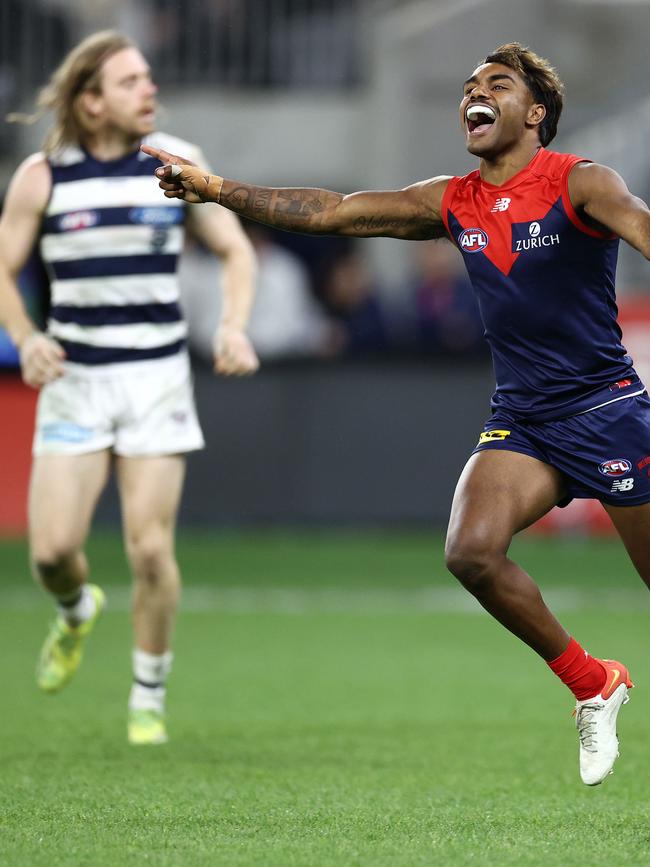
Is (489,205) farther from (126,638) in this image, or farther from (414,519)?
(414,519)

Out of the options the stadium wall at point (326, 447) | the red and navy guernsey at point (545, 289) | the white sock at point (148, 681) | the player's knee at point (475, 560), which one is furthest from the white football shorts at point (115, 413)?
the stadium wall at point (326, 447)

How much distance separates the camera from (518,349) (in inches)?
216

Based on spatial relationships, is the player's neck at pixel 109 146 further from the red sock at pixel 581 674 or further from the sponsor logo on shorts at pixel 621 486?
the red sock at pixel 581 674

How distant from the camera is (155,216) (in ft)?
23.2

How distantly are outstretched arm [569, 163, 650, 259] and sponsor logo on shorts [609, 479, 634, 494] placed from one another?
2.42 ft

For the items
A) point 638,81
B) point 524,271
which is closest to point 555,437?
Answer: point 524,271

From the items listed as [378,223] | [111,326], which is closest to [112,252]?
[111,326]

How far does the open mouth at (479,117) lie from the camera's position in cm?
542

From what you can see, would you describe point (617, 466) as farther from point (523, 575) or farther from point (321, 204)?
point (321, 204)

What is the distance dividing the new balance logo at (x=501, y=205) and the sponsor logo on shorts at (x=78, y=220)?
2.20 metres

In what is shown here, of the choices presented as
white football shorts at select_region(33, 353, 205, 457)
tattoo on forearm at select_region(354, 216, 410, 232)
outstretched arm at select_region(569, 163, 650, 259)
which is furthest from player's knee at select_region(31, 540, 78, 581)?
outstretched arm at select_region(569, 163, 650, 259)

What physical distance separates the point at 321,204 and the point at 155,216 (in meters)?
1.50

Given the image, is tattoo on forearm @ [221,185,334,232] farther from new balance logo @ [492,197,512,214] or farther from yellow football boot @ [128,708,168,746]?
yellow football boot @ [128,708,168,746]

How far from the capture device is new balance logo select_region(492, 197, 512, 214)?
5402 mm
